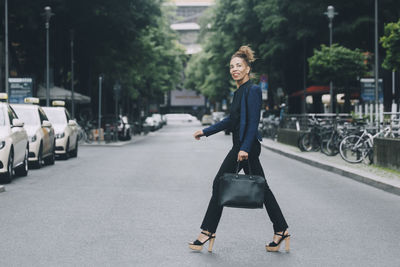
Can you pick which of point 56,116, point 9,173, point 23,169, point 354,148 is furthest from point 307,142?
point 9,173

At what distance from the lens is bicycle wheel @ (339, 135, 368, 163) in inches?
722

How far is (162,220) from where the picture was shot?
9.19m

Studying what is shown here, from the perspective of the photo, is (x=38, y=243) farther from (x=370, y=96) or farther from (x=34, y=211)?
(x=370, y=96)

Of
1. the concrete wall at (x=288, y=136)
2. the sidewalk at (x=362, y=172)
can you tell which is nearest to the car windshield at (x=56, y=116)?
the sidewalk at (x=362, y=172)

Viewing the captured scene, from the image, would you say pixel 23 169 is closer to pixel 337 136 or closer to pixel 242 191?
pixel 242 191

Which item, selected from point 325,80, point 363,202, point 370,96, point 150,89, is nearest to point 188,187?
point 363,202

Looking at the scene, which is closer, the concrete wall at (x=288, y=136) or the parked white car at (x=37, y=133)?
the parked white car at (x=37, y=133)

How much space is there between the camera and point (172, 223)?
8938 mm

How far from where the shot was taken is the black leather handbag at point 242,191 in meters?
6.66

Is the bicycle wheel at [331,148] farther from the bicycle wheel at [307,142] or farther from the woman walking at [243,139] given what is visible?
the woman walking at [243,139]

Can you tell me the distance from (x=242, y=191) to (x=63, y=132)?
52.5ft

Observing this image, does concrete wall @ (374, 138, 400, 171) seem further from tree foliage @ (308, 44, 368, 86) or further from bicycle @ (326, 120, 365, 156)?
tree foliage @ (308, 44, 368, 86)

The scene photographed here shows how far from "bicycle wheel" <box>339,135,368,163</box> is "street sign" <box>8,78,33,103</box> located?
45.9ft

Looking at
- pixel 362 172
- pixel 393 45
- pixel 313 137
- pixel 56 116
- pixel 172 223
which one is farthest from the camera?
pixel 313 137
